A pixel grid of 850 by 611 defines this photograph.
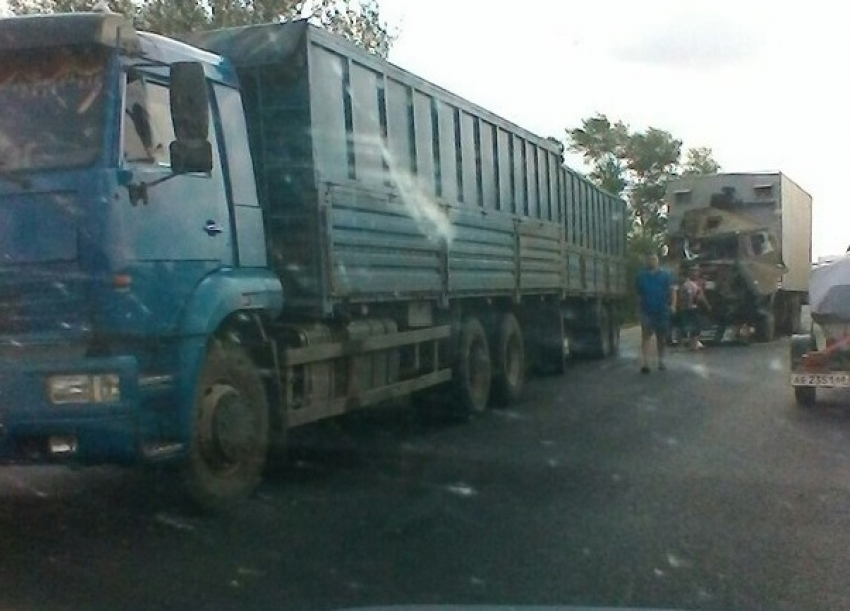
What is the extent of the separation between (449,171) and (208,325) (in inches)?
236

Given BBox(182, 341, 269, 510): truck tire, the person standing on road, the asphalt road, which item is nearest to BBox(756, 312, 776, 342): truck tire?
the person standing on road

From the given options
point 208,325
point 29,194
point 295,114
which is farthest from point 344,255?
point 29,194

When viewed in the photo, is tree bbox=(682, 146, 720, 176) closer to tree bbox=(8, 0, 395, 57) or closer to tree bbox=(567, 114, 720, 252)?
tree bbox=(567, 114, 720, 252)

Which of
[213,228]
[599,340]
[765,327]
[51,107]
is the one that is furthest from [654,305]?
[51,107]

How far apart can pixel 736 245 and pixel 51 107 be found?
2425 centimetres

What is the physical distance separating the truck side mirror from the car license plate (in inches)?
327

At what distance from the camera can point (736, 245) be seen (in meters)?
30.7

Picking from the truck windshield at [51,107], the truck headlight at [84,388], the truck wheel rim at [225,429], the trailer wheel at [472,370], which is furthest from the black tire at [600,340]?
the truck headlight at [84,388]

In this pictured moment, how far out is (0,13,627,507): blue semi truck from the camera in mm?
7809

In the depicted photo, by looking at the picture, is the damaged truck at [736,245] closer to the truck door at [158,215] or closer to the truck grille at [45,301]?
the truck door at [158,215]

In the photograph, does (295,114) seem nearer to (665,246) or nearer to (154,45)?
(154,45)

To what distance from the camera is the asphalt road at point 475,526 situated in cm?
670

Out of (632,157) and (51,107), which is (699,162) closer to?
(632,157)

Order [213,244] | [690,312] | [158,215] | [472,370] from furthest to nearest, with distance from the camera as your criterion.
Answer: [690,312] < [472,370] < [213,244] < [158,215]
